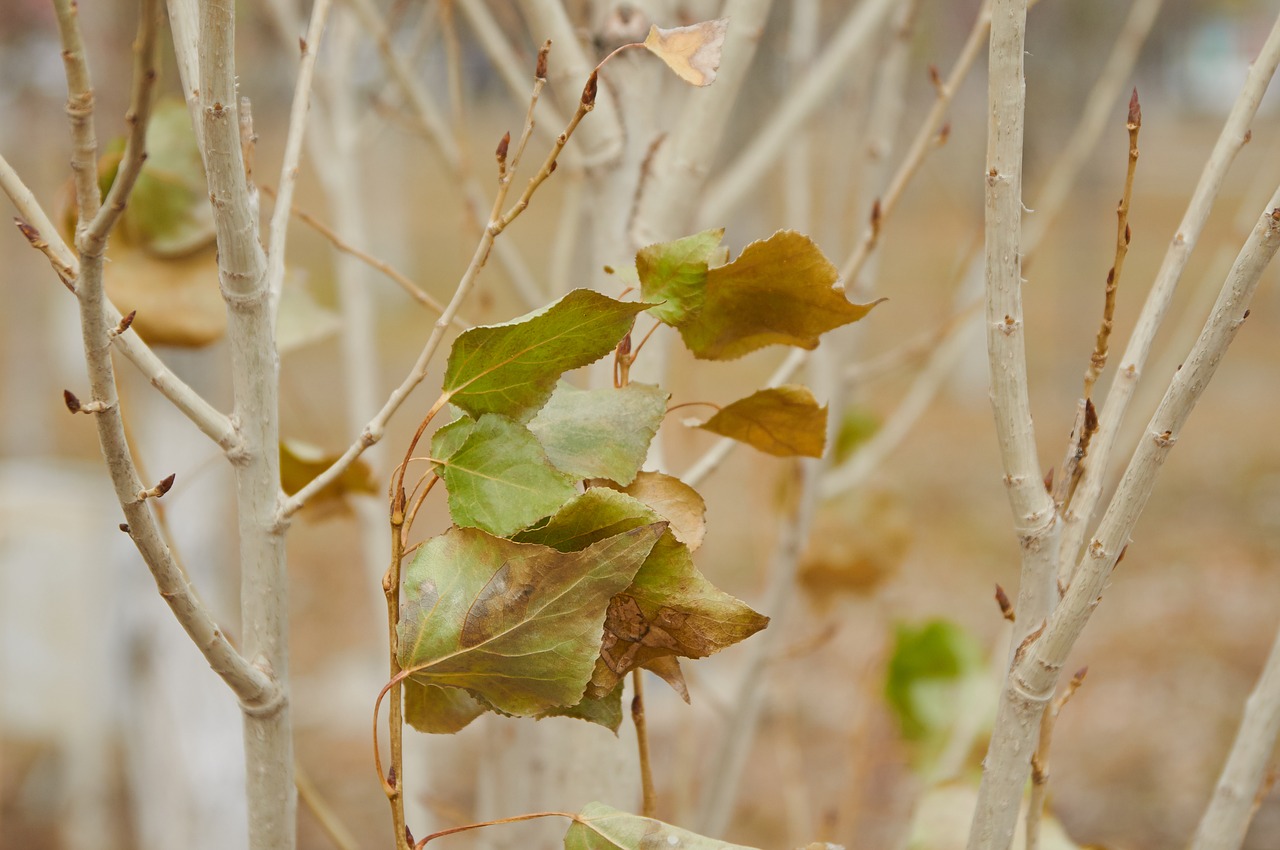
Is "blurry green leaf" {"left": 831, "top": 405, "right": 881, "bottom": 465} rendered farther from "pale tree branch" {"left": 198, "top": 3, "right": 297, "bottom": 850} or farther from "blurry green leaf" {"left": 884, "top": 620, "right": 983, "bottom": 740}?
"pale tree branch" {"left": 198, "top": 3, "right": 297, "bottom": 850}

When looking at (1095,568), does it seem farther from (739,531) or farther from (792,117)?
(739,531)

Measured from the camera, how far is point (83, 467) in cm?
580

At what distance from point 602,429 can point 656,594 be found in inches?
2.8

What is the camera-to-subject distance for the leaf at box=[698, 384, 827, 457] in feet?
1.59

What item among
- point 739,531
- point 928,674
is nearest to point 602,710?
point 928,674

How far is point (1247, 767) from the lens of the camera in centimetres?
58

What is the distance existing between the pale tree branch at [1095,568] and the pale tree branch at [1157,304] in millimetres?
49

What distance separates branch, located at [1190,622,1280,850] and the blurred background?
0.13 m

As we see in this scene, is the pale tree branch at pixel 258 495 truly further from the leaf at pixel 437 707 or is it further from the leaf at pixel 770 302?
the leaf at pixel 770 302

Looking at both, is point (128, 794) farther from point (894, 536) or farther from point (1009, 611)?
point (1009, 611)

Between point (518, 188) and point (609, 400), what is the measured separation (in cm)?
557

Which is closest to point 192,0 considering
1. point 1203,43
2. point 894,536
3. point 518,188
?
point 894,536

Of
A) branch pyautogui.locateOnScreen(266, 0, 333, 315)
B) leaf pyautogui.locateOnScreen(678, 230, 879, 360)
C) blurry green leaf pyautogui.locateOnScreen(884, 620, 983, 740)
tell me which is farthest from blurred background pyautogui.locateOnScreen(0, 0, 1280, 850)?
leaf pyautogui.locateOnScreen(678, 230, 879, 360)

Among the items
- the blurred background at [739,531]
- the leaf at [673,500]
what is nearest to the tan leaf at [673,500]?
the leaf at [673,500]
